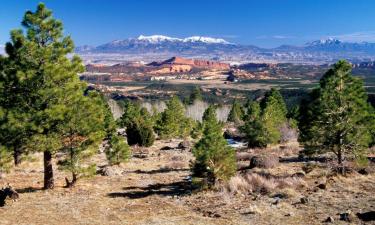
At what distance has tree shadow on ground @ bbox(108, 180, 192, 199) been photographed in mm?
23953

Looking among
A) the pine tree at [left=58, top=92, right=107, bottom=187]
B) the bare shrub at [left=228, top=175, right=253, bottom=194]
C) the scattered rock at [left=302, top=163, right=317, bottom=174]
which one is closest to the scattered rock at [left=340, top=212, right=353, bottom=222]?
the bare shrub at [left=228, top=175, right=253, bottom=194]

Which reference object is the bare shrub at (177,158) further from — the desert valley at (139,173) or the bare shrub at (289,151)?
the bare shrub at (289,151)

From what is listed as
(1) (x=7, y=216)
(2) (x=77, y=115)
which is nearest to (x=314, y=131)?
(2) (x=77, y=115)

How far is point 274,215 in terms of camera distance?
721 inches

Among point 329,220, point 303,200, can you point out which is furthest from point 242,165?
point 329,220

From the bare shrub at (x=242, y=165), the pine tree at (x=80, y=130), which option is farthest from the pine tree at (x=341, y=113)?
the pine tree at (x=80, y=130)

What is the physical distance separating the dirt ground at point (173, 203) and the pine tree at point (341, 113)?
2201 millimetres

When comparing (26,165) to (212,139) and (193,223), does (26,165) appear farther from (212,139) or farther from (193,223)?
(193,223)

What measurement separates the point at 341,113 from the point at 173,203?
1252cm

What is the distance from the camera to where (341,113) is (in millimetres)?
27344

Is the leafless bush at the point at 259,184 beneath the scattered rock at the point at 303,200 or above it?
beneath

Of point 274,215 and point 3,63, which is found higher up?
point 3,63

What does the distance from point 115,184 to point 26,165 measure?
1307cm

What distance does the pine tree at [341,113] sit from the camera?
27.2m
